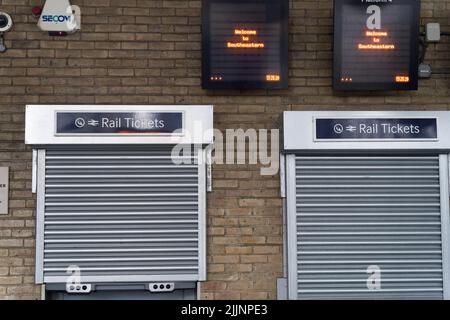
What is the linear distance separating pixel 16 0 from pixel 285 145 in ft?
10.6

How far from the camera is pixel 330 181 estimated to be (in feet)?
24.3

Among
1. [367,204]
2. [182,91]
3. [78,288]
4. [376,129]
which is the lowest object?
[78,288]

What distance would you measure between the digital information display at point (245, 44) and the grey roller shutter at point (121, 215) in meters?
0.92

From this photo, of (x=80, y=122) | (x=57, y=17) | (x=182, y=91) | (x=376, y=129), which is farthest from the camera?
(x=182, y=91)

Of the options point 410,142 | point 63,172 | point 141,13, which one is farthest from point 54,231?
point 410,142

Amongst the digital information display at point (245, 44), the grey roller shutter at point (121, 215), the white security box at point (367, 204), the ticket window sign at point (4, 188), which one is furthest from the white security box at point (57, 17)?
the white security box at point (367, 204)

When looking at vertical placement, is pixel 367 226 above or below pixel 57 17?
below

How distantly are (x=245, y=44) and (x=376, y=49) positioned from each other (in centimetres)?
137

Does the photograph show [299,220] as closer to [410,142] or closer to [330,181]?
[330,181]

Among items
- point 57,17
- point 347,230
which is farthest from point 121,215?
point 347,230

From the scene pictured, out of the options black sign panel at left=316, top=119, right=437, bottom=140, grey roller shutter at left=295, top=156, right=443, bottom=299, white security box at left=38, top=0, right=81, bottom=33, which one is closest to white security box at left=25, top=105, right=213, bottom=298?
white security box at left=38, top=0, right=81, bottom=33

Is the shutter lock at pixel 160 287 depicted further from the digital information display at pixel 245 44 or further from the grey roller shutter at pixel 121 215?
the digital information display at pixel 245 44

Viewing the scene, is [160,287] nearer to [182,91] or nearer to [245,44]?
[182,91]

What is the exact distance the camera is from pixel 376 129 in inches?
288
